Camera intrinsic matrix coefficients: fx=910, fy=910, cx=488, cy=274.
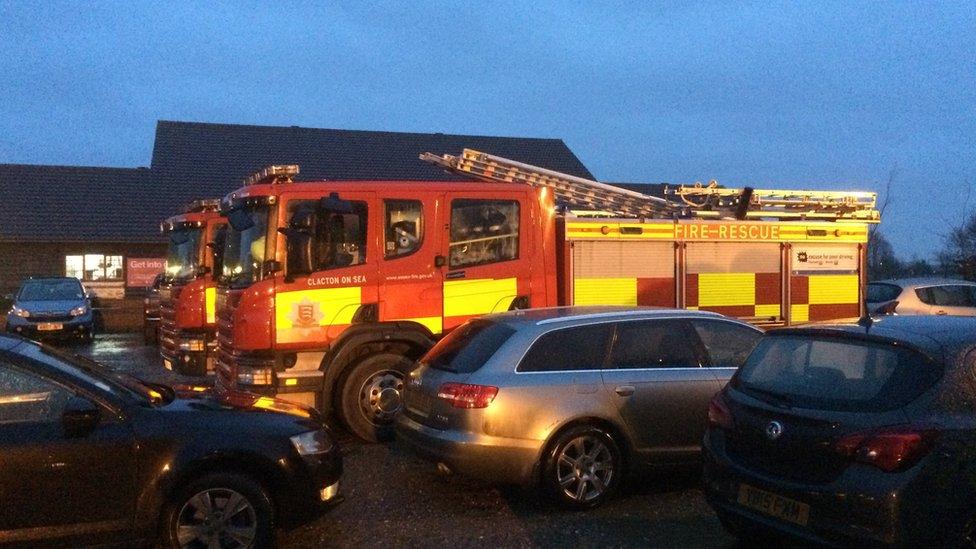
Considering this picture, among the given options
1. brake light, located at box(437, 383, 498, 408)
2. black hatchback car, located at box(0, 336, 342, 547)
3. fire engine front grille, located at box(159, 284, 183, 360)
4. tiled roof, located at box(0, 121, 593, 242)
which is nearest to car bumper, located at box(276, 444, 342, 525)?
black hatchback car, located at box(0, 336, 342, 547)

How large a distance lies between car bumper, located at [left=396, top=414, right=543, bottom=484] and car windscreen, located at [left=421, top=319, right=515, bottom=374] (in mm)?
548

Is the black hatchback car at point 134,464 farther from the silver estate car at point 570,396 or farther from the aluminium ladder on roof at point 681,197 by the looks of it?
the aluminium ladder on roof at point 681,197

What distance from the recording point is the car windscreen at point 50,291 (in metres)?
22.4

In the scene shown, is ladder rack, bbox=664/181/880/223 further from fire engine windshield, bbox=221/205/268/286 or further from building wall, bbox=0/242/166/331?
building wall, bbox=0/242/166/331

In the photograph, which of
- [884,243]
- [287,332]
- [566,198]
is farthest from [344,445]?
[884,243]

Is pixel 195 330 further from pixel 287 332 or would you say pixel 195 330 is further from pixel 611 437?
pixel 611 437

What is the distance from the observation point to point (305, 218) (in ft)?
28.3

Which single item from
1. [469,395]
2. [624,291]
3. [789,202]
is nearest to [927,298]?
[789,202]

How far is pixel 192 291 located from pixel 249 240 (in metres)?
4.43

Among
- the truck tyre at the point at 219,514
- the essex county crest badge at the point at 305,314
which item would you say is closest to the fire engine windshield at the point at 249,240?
the essex county crest badge at the point at 305,314

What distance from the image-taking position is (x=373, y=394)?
8992mm

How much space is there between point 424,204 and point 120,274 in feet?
74.1

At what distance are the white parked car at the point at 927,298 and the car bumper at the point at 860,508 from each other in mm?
9790

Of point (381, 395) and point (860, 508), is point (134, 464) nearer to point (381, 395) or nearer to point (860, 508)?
point (381, 395)
